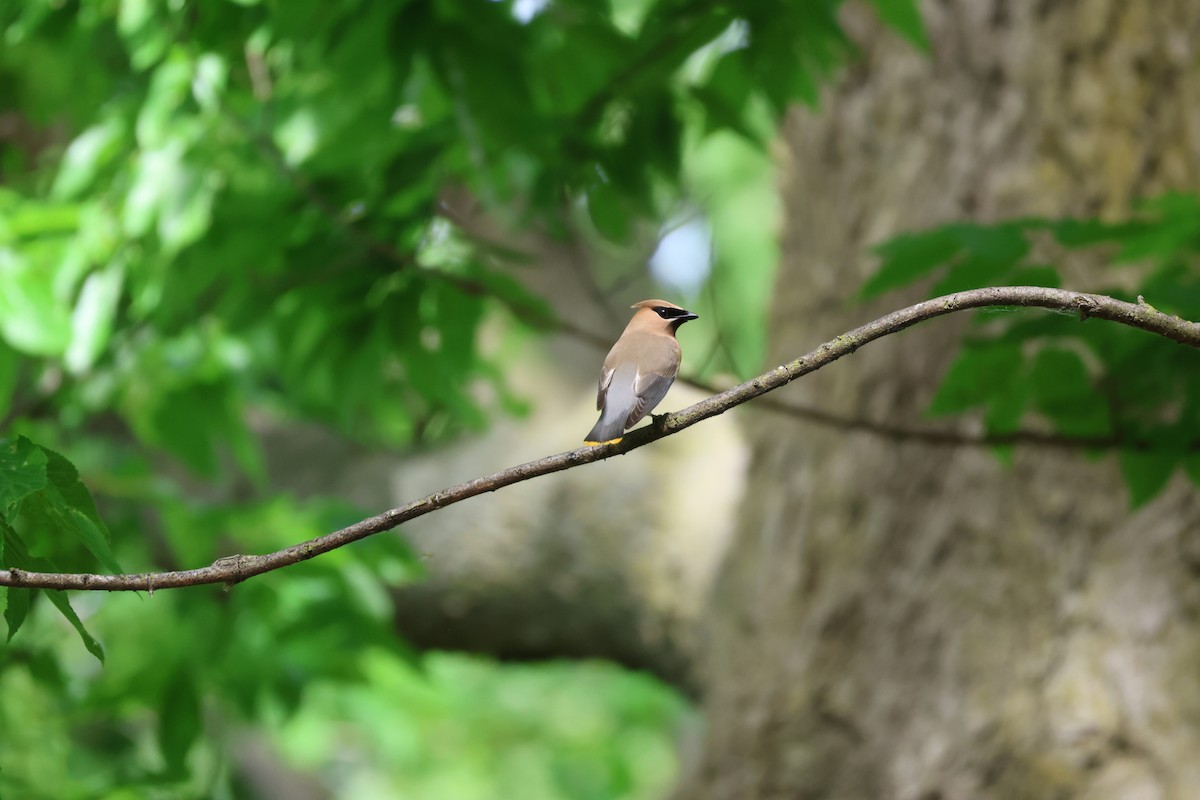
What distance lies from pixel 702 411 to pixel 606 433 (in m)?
0.11

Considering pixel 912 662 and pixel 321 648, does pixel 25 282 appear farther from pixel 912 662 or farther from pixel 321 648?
pixel 912 662

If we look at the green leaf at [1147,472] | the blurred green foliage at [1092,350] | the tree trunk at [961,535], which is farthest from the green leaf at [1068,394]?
the tree trunk at [961,535]

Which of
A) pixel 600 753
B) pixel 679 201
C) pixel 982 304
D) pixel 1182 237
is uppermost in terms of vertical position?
pixel 600 753

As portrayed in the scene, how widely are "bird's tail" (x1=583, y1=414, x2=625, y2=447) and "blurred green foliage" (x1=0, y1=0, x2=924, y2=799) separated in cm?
72

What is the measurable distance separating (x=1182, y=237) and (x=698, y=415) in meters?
1.41

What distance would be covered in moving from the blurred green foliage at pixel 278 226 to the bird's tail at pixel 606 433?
2.37 feet

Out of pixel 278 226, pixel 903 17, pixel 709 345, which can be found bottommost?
pixel 278 226

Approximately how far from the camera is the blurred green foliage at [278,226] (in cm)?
244

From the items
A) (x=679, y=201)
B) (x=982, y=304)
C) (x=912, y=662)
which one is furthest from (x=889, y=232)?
(x=982, y=304)

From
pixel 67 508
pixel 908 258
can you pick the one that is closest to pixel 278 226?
pixel 908 258

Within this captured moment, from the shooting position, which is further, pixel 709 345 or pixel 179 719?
pixel 709 345

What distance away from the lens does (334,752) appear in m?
9.97

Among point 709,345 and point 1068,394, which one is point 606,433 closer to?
point 1068,394

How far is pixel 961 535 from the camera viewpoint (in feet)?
10.8
